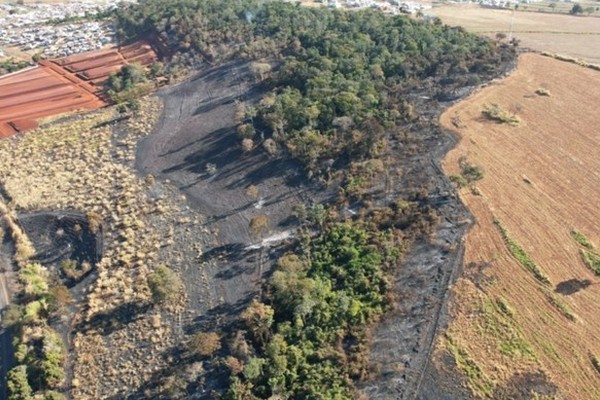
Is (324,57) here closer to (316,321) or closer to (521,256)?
(521,256)

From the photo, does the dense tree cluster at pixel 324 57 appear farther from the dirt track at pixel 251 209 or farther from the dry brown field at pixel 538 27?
the dry brown field at pixel 538 27

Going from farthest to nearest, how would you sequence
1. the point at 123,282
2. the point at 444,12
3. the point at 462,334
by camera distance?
the point at 444,12
the point at 123,282
the point at 462,334

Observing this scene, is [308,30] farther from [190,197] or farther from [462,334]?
[462,334]

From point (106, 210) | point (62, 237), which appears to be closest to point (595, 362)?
point (106, 210)

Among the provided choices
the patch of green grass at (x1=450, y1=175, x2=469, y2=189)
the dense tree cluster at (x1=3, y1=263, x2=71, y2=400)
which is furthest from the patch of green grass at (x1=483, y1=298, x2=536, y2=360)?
the dense tree cluster at (x1=3, y1=263, x2=71, y2=400)

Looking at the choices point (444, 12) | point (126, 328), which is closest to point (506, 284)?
point (126, 328)

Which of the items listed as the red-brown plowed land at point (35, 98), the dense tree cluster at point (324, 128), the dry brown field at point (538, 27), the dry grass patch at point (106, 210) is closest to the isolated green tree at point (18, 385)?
the dry grass patch at point (106, 210)
